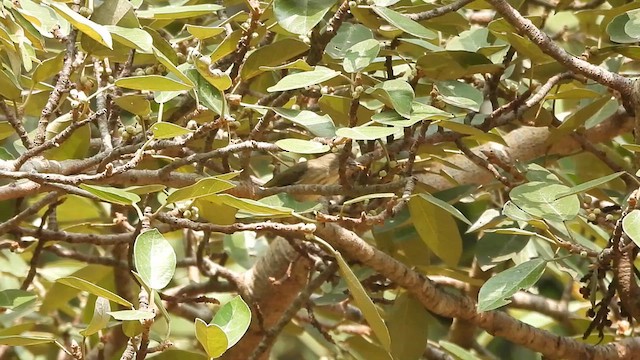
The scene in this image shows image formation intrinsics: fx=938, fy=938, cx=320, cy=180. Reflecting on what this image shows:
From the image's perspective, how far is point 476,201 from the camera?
4.36 feet

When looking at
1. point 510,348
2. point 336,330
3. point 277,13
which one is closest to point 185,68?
point 277,13

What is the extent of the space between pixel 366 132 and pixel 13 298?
1.58 feet

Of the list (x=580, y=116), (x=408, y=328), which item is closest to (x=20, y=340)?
(x=408, y=328)

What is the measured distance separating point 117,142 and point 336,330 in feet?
1.95

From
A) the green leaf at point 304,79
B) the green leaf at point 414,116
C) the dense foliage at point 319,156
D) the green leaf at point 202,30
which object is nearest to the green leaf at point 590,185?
the dense foliage at point 319,156

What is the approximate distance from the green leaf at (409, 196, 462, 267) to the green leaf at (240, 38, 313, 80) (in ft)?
0.63

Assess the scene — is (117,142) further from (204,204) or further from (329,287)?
(329,287)

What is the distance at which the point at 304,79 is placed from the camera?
0.79 meters

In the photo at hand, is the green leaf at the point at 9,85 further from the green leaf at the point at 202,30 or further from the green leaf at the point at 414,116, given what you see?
the green leaf at the point at 414,116

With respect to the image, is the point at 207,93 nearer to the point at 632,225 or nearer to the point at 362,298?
the point at 362,298

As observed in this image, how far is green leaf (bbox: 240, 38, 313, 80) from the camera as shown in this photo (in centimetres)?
88

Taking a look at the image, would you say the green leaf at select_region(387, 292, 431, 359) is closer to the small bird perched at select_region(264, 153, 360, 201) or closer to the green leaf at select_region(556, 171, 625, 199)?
the small bird perched at select_region(264, 153, 360, 201)

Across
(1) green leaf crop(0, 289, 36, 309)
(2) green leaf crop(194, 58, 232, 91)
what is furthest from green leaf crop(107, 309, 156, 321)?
(1) green leaf crop(0, 289, 36, 309)

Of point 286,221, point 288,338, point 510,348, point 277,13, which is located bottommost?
point 288,338
